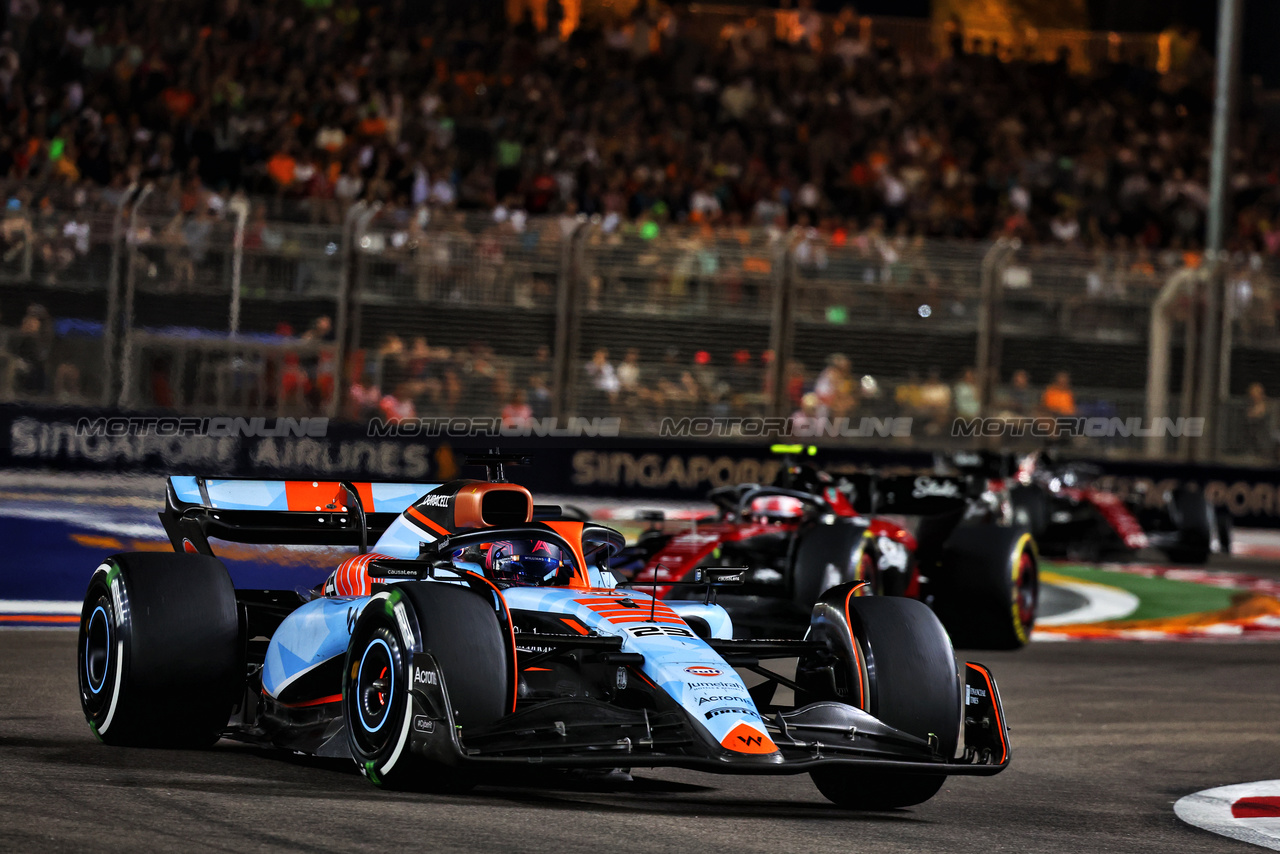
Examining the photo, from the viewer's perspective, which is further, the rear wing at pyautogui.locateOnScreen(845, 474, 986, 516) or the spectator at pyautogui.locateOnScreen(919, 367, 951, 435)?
the spectator at pyautogui.locateOnScreen(919, 367, 951, 435)

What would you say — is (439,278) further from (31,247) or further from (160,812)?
(160,812)

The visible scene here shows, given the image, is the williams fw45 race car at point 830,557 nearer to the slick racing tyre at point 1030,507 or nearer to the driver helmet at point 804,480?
the driver helmet at point 804,480

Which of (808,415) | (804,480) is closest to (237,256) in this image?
(808,415)

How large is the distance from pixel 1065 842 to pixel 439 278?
12.5 metres

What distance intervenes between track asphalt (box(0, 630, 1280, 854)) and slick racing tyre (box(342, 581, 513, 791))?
0.35 ft

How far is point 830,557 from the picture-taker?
10.2 m

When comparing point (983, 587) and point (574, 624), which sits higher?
point (574, 624)

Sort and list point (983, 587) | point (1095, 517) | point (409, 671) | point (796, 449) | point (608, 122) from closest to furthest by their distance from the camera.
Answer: point (409, 671) < point (983, 587) < point (796, 449) < point (1095, 517) < point (608, 122)

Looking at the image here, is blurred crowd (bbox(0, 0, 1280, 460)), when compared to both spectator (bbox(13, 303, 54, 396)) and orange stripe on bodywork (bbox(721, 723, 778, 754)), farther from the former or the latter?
orange stripe on bodywork (bbox(721, 723, 778, 754))

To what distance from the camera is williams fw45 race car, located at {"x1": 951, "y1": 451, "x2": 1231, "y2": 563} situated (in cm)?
1716

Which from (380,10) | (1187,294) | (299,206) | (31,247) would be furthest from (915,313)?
(380,10)

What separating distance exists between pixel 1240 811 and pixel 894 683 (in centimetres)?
133

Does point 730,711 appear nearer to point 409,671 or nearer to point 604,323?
point 409,671

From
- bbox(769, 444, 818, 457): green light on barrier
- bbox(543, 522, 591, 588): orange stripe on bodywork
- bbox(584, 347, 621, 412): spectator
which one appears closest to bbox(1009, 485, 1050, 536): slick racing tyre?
bbox(584, 347, 621, 412): spectator
